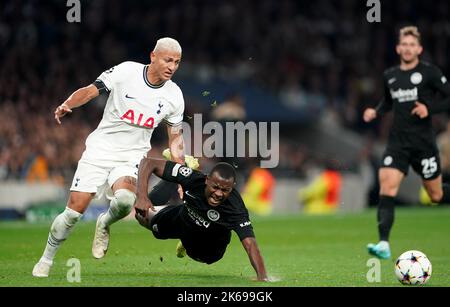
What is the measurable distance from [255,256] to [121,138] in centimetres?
186

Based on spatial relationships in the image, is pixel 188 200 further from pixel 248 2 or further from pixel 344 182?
pixel 248 2

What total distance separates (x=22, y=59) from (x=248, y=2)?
8494 millimetres

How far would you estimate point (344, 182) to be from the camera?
22.9 m

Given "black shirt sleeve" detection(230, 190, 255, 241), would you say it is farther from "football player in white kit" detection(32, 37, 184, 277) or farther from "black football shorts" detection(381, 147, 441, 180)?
"black football shorts" detection(381, 147, 441, 180)

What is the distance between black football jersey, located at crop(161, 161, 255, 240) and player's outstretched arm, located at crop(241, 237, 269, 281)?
0.09 meters

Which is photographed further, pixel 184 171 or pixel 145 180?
pixel 184 171

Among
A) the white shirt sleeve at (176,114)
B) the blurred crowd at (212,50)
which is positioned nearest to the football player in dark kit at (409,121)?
the white shirt sleeve at (176,114)

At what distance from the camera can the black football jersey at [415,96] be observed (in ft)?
39.3

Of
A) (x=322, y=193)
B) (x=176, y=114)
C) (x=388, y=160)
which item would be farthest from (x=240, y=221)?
(x=322, y=193)

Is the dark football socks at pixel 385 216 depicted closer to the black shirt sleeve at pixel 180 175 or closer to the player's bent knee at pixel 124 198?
the black shirt sleeve at pixel 180 175

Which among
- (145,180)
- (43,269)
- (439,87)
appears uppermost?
(439,87)

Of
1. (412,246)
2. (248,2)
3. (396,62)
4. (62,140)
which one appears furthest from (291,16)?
(412,246)

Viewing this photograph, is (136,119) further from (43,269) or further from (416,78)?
(416,78)

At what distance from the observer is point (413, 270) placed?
9289 millimetres
